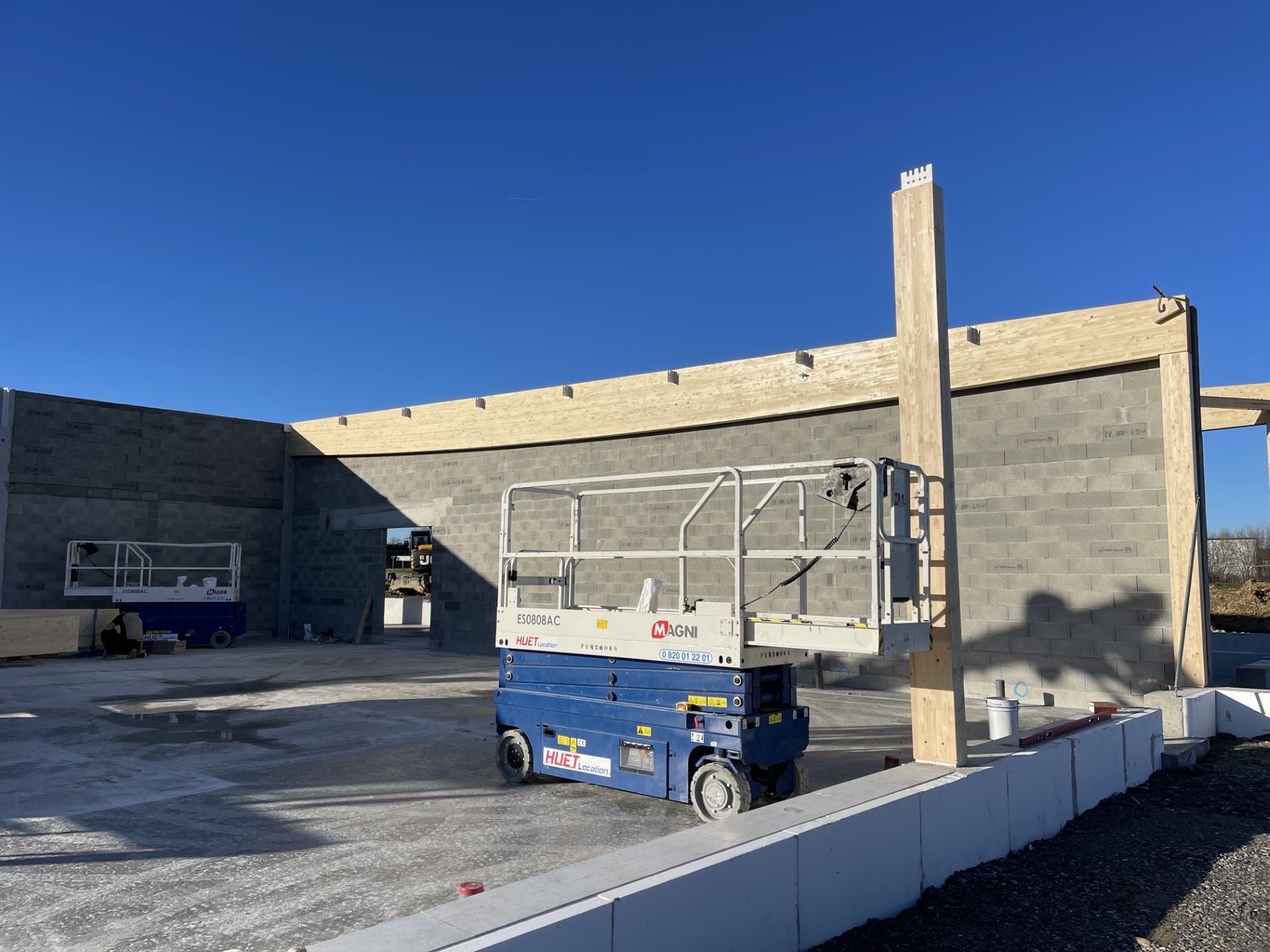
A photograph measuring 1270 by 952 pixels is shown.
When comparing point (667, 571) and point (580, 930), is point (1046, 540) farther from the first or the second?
point (580, 930)

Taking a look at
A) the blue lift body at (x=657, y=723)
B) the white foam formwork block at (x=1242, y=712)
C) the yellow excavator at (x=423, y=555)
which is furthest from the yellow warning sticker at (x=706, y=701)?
the yellow excavator at (x=423, y=555)

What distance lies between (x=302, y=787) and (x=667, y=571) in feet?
31.8

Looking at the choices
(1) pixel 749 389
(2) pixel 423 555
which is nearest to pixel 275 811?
(1) pixel 749 389

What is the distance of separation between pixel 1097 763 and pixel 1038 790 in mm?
1290

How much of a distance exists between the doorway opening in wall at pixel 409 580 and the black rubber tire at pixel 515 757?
46.6 ft

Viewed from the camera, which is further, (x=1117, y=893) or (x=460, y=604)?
(x=460, y=604)

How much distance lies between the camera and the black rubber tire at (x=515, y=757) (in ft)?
25.2

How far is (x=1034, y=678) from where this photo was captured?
40.1 ft

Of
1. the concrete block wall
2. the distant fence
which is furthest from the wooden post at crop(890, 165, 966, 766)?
the distant fence

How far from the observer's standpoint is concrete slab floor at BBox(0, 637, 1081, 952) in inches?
185

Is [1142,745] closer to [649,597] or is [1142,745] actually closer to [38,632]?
[649,597]

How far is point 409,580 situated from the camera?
50125 millimetres

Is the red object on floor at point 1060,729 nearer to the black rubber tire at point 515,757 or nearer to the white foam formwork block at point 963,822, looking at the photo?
the white foam formwork block at point 963,822

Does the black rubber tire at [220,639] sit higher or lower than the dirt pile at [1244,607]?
lower
